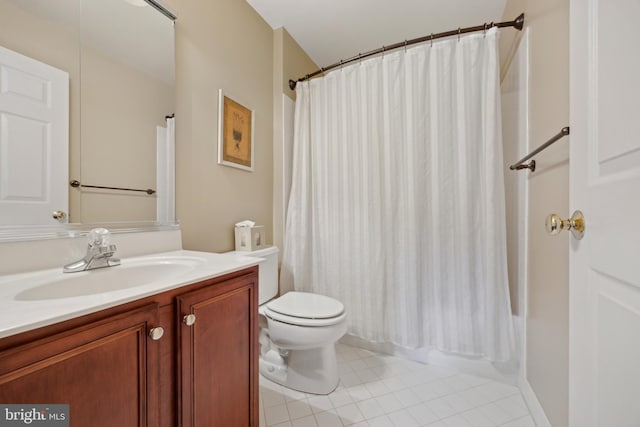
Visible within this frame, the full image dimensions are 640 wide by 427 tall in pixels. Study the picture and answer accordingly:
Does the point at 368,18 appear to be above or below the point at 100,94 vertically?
above

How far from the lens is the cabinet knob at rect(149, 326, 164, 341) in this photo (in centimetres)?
62

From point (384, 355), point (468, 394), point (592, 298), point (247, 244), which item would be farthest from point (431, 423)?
point (247, 244)

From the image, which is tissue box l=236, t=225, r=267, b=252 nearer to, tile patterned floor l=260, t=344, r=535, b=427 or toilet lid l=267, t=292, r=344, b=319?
Answer: toilet lid l=267, t=292, r=344, b=319

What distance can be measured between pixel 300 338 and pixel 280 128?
4.92 feet

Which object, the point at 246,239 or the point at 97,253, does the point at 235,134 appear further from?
the point at 97,253

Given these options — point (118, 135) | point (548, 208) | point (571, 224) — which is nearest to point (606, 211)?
point (571, 224)

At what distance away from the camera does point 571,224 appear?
58 cm

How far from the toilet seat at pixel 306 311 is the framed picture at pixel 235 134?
0.90 metres

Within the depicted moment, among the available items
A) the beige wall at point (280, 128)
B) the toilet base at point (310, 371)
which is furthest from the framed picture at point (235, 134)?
the toilet base at point (310, 371)

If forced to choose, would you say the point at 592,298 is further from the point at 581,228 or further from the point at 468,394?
the point at 468,394

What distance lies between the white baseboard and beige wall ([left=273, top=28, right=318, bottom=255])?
1.66 m

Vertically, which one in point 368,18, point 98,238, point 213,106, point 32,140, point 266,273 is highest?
point 368,18

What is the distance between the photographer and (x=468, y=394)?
135cm

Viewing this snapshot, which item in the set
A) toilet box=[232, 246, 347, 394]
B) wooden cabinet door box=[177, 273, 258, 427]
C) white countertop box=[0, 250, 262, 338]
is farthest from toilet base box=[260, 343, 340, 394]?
white countertop box=[0, 250, 262, 338]
